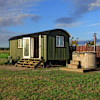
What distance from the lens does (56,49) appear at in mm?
15914

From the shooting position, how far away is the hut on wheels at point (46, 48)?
50.0 feet

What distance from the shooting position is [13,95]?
5770 millimetres

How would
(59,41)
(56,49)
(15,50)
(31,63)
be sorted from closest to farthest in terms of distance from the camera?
(31,63), (56,49), (59,41), (15,50)

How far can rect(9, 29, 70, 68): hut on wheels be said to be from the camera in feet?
50.0

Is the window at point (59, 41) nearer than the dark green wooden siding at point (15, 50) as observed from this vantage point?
Yes

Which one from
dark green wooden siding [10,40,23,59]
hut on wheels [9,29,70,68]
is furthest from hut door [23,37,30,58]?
dark green wooden siding [10,40,23,59]

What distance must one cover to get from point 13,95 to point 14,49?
48.6 feet

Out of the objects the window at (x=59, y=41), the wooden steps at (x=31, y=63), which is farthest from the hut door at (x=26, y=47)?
the window at (x=59, y=41)

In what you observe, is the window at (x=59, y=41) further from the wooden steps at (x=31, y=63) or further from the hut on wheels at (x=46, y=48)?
the wooden steps at (x=31, y=63)

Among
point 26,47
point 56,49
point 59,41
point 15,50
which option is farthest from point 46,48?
point 15,50

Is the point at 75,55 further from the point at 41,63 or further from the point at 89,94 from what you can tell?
the point at 89,94

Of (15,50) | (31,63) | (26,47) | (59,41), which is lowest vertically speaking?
(31,63)

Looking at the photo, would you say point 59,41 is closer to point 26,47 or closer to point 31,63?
point 26,47

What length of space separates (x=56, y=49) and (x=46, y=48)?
128 cm
